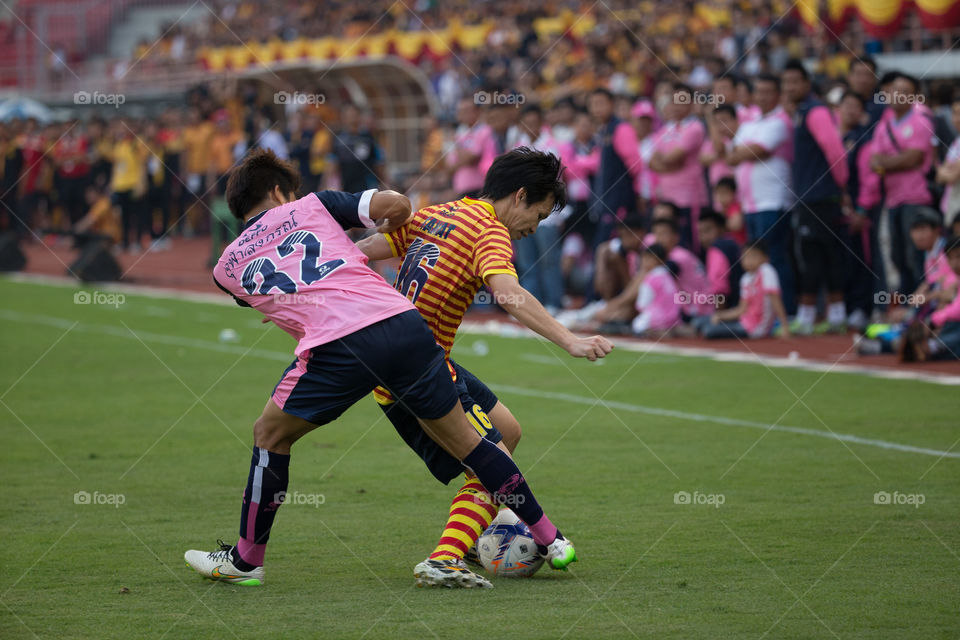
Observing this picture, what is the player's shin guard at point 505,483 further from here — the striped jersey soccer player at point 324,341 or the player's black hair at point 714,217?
the player's black hair at point 714,217

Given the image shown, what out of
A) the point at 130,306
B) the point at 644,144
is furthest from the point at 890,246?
the point at 130,306

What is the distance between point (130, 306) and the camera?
18.6 meters

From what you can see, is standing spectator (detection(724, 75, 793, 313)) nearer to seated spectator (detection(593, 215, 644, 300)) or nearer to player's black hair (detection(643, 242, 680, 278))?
player's black hair (detection(643, 242, 680, 278))

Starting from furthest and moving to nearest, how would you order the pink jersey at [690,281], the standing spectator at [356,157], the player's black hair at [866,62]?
the standing spectator at [356,157], the pink jersey at [690,281], the player's black hair at [866,62]

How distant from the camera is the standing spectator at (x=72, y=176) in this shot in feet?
98.0

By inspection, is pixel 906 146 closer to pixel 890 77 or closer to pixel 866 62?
pixel 890 77

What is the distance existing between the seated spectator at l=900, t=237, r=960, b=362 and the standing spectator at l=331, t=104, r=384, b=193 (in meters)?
10.2

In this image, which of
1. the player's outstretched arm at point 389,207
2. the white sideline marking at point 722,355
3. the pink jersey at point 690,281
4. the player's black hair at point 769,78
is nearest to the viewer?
the player's outstretched arm at point 389,207

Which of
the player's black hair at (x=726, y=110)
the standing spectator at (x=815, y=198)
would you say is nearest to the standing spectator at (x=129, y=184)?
the player's black hair at (x=726, y=110)

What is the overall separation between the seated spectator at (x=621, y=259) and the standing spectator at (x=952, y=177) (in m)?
3.51

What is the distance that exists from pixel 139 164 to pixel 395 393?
2310 centimetres

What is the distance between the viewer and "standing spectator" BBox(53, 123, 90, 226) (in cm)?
2988

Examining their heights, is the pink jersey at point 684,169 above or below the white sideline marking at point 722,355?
above

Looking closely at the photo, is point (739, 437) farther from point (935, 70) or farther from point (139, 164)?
point (139, 164)
